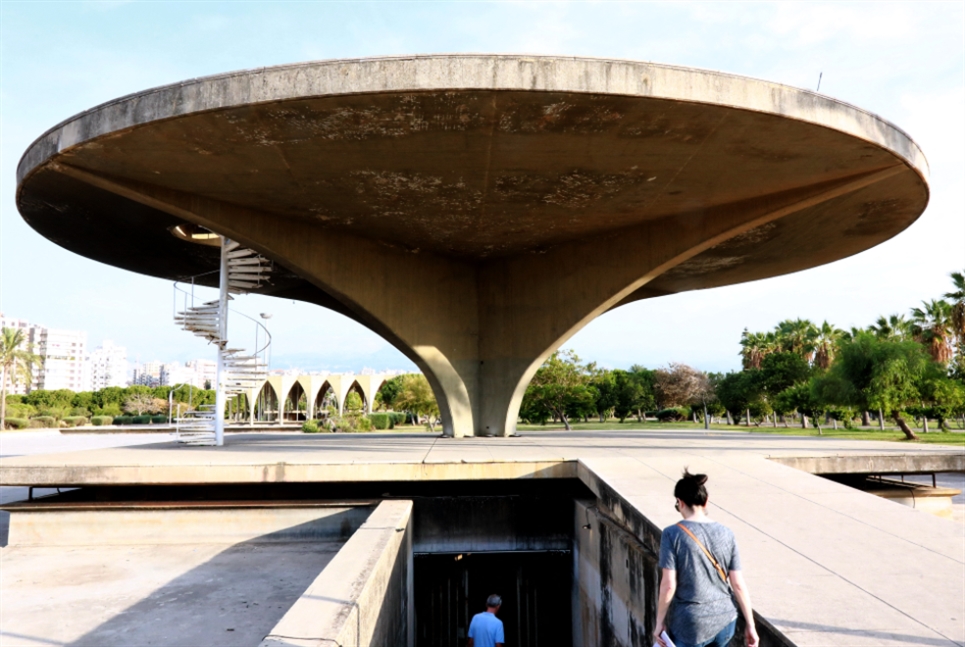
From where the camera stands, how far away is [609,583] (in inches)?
311

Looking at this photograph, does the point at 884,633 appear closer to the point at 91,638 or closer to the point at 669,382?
the point at 91,638

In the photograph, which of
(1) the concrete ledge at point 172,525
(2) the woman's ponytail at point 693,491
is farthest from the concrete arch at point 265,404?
(2) the woman's ponytail at point 693,491

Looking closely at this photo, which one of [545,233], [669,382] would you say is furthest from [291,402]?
[545,233]

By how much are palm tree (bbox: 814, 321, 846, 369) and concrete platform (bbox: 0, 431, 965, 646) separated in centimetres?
4140

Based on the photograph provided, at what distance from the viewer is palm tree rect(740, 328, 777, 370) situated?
54.3 m

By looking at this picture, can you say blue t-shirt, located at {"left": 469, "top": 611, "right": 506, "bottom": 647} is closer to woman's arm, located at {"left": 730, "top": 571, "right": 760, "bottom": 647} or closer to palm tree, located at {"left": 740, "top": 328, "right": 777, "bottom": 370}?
woman's arm, located at {"left": 730, "top": 571, "right": 760, "bottom": 647}

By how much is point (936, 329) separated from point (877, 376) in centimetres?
1524

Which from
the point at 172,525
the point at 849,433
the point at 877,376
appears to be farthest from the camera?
the point at 849,433

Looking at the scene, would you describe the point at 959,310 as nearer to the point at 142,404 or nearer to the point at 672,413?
the point at 672,413

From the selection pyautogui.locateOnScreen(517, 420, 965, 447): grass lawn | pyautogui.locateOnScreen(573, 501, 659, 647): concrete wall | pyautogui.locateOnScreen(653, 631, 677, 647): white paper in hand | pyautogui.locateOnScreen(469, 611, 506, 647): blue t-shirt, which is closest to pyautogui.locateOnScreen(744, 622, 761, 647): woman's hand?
pyautogui.locateOnScreen(653, 631, 677, 647): white paper in hand

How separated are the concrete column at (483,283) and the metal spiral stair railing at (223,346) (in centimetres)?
208

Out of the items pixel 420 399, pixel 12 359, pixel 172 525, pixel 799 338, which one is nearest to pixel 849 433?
pixel 799 338

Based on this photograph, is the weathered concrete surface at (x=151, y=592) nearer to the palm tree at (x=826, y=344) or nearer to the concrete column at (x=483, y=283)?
the concrete column at (x=483, y=283)

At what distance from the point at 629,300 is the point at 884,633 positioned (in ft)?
68.0
